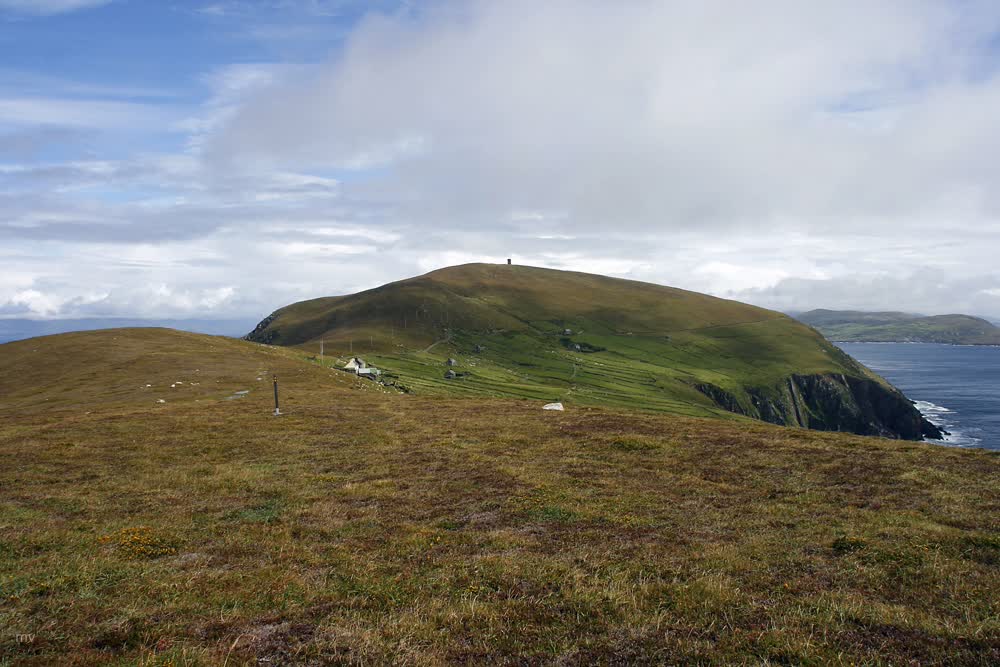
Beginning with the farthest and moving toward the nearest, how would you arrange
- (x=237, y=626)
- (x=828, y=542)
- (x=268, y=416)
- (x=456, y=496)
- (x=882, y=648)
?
1. (x=268, y=416)
2. (x=456, y=496)
3. (x=828, y=542)
4. (x=237, y=626)
5. (x=882, y=648)

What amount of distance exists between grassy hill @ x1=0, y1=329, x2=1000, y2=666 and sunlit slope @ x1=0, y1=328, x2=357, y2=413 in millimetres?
30614

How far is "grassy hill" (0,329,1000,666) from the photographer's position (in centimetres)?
1045

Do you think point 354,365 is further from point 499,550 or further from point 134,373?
point 499,550

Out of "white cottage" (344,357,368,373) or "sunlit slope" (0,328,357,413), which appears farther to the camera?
"white cottage" (344,357,368,373)

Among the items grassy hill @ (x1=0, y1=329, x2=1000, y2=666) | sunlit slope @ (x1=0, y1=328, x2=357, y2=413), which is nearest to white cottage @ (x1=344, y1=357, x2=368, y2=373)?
sunlit slope @ (x1=0, y1=328, x2=357, y2=413)

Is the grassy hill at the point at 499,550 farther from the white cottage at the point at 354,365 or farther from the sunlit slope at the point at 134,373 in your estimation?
the white cottage at the point at 354,365

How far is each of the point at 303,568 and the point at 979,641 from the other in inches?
571

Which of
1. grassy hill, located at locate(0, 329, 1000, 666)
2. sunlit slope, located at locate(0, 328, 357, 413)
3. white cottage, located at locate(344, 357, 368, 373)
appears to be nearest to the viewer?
grassy hill, located at locate(0, 329, 1000, 666)

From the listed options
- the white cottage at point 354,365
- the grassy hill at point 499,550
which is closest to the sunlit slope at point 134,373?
the white cottage at point 354,365

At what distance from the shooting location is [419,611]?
11.9 m

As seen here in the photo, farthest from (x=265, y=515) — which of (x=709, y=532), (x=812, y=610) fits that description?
(x=812, y=610)

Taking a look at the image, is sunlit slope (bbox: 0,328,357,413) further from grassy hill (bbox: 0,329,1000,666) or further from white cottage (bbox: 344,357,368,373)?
grassy hill (bbox: 0,329,1000,666)

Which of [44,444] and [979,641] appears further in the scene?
[44,444]

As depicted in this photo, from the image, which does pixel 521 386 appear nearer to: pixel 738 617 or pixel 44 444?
pixel 44 444
